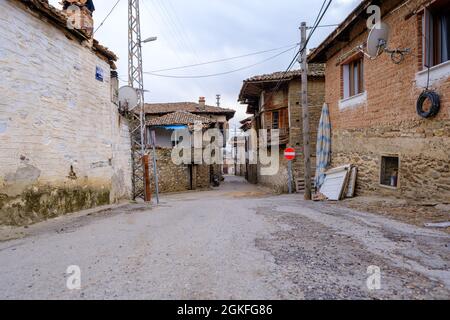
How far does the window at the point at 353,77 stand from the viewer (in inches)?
401

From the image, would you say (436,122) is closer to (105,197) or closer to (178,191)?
(105,197)

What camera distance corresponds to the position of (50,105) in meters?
6.99

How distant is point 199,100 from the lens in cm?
3538

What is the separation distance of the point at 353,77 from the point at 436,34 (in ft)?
12.6

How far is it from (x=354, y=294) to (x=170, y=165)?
2128 centimetres

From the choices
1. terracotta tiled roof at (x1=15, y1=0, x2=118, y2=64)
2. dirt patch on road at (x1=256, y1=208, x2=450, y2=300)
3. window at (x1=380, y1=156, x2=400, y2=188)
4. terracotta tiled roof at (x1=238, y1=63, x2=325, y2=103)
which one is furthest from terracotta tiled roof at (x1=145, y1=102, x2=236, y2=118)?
dirt patch on road at (x1=256, y1=208, x2=450, y2=300)

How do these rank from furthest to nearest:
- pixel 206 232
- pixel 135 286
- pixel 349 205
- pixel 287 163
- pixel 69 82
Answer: pixel 287 163
pixel 349 205
pixel 69 82
pixel 206 232
pixel 135 286

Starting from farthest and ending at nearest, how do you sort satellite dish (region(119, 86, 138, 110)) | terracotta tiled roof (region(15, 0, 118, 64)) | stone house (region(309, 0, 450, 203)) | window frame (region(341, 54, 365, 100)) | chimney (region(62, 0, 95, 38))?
satellite dish (region(119, 86, 138, 110))
chimney (region(62, 0, 95, 38))
window frame (region(341, 54, 365, 100))
stone house (region(309, 0, 450, 203))
terracotta tiled roof (region(15, 0, 118, 64))

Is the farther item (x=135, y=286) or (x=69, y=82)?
(x=69, y=82)

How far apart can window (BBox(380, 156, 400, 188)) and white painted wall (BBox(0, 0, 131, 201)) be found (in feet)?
29.4

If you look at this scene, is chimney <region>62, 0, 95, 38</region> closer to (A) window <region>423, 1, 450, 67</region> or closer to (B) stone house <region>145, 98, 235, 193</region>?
(A) window <region>423, 1, 450, 67</region>

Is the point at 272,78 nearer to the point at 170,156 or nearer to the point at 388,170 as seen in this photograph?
the point at 170,156

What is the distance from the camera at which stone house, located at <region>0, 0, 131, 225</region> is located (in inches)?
228

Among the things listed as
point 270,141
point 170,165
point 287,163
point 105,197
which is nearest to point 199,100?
point 170,165
